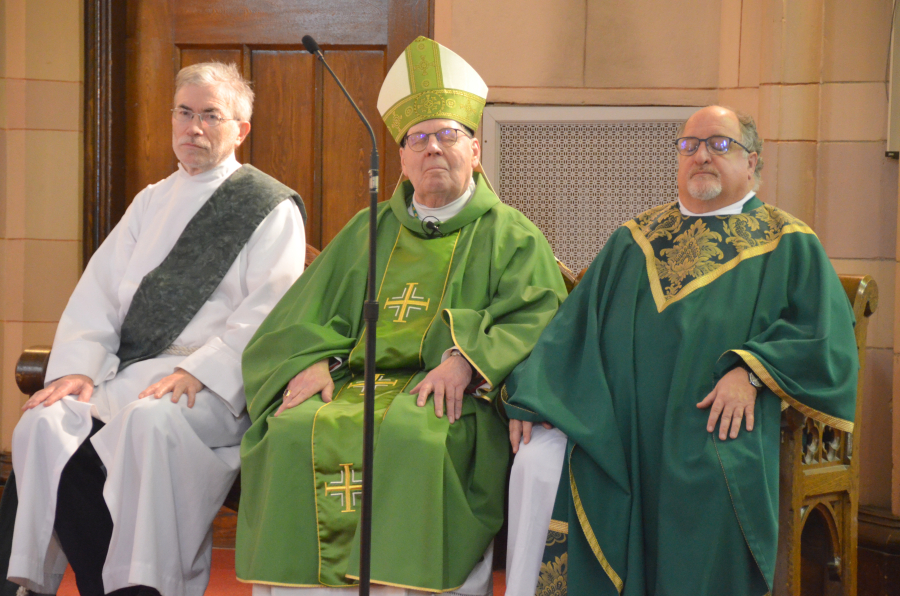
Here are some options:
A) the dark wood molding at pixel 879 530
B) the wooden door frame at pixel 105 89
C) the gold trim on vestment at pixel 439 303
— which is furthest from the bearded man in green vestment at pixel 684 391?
the wooden door frame at pixel 105 89

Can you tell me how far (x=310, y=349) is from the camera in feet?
9.09

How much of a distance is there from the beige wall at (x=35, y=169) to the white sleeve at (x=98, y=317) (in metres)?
1.00

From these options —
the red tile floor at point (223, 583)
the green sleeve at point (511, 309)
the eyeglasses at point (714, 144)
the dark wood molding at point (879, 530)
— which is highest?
the eyeglasses at point (714, 144)

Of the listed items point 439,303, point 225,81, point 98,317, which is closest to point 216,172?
point 225,81

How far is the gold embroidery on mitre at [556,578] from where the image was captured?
2.36m

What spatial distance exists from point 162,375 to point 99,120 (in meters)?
1.90

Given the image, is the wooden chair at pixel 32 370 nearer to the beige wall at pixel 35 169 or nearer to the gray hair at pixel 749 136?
the beige wall at pixel 35 169

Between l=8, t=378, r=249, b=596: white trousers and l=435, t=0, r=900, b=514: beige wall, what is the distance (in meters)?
2.22

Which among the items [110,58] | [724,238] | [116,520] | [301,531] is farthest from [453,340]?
[110,58]

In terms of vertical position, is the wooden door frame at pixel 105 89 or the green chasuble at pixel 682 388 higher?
the wooden door frame at pixel 105 89

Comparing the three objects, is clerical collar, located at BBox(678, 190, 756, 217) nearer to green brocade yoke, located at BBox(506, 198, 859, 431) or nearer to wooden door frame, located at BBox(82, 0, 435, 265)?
green brocade yoke, located at BBox(506, 198, 859, 431)

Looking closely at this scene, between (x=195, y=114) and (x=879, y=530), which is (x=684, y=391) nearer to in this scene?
(x=879, y=530)

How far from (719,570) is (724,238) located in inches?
40.1

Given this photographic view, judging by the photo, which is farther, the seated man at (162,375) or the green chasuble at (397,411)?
the seated man at (162,375)
